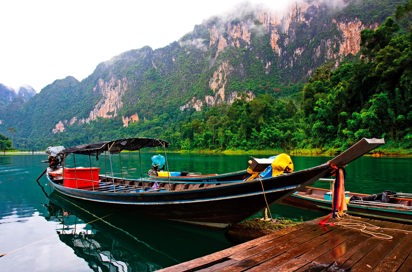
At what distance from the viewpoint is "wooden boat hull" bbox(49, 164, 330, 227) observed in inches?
250

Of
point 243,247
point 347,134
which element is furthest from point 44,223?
point 347,134

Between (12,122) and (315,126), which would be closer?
(315,126)

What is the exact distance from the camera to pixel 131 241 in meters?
8.40

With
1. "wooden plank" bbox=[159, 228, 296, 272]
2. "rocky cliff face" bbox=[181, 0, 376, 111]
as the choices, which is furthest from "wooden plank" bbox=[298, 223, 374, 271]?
"rocky cliff face" bbox=[181, 0, 376, 111]

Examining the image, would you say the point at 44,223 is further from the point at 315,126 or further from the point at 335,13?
the point at 335,13

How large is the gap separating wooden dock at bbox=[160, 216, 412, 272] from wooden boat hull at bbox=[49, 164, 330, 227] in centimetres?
107

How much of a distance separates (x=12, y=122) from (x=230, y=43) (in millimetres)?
155998

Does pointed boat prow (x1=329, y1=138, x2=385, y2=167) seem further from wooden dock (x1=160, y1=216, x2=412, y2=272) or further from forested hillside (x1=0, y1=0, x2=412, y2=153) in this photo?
forested hillside (x1=0, y1=0, x2=412, y2=153)

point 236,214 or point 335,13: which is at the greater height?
point 335,13

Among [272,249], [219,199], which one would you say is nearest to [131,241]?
[219,199]

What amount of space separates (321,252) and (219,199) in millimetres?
3250

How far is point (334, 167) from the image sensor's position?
569cm

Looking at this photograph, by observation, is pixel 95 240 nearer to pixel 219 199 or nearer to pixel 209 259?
pixel 219 199

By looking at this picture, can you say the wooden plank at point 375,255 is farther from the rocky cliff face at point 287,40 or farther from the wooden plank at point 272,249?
the rocky cliff face at point 287,40
